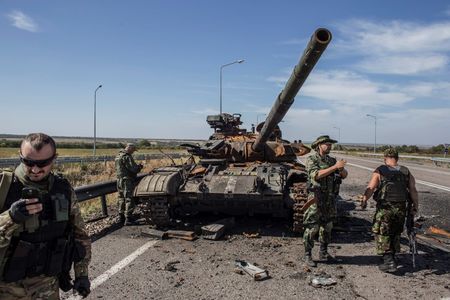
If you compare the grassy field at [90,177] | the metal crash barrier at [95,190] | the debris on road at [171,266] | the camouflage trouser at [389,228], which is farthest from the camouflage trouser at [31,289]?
the grassy field at [90,177]

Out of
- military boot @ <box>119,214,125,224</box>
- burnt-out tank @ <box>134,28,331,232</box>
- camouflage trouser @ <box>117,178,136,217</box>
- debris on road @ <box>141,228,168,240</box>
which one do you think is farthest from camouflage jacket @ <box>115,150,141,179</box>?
debris on road @ <box>141,228,168,240</box>

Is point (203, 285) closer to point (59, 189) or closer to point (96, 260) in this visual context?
point (96, 260)

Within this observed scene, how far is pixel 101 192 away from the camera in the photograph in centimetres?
995

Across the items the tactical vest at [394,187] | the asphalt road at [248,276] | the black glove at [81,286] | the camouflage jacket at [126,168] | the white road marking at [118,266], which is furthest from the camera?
the camouflage jacket at [126,168]

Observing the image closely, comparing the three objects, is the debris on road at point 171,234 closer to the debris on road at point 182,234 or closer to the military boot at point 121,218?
the debris on road at point 182,234

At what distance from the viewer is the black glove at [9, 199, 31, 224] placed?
2793 millimetres

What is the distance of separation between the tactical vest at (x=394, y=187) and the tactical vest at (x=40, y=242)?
472 centimetres

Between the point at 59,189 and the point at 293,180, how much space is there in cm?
662

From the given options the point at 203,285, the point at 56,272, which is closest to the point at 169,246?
the point at 203,285

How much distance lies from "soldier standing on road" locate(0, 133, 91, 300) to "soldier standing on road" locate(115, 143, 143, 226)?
261 inches

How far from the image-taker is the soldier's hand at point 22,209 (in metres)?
2.79

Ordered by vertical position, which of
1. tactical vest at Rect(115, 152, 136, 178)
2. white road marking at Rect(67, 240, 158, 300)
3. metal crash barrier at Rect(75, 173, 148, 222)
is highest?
tactical vest at Rect(115, 152, 136, 178)

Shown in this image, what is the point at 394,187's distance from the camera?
6.47m

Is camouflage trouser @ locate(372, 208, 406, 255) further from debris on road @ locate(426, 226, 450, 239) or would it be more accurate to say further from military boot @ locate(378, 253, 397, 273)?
debris on road @ locate(426, 226, 450, 239)
